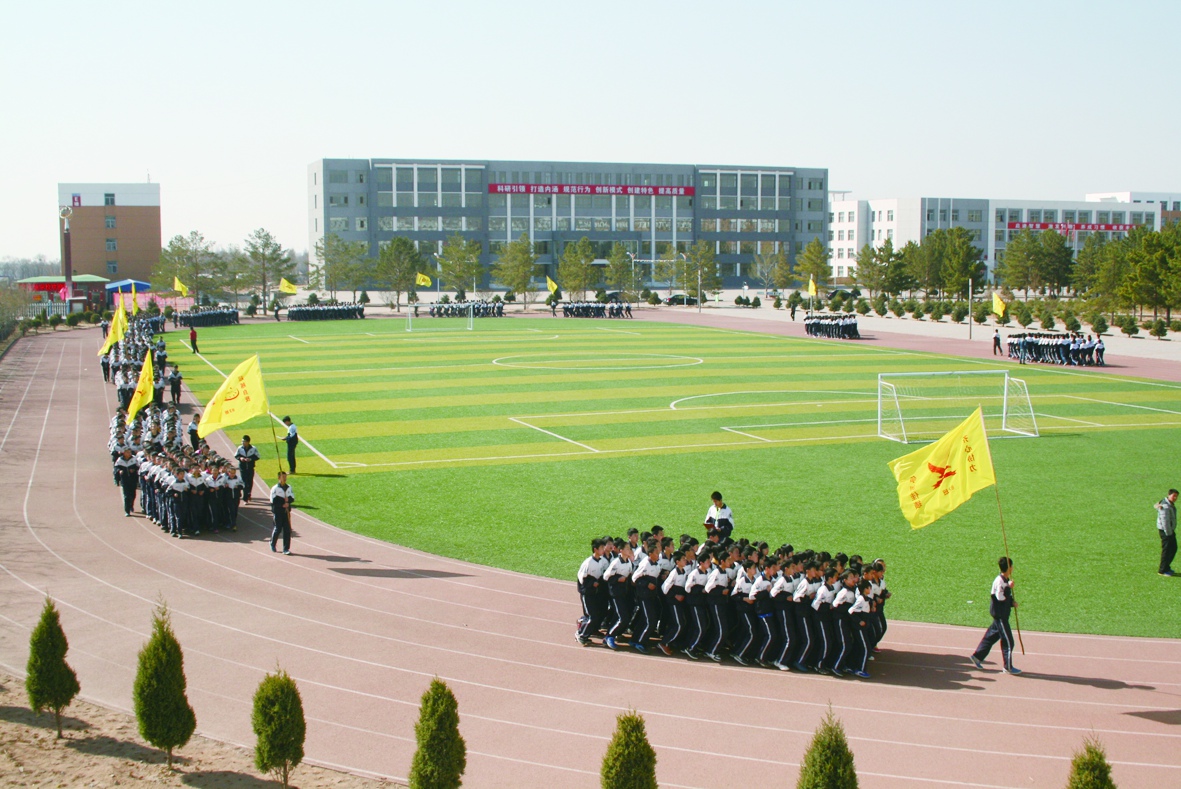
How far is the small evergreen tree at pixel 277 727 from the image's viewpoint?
9.76 m

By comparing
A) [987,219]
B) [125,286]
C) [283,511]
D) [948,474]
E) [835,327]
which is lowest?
[283,511]

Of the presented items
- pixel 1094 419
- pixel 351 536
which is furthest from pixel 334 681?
pixel 1094 419

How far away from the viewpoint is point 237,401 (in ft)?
70.7

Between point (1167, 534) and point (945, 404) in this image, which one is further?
point (945, 404)

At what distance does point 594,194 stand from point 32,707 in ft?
406

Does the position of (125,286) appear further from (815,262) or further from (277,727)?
(277,727)

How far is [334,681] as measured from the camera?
42.1ft

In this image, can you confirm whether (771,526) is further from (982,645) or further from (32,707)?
(32,707)

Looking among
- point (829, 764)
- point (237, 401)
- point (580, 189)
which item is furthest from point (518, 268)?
point (829, 764)

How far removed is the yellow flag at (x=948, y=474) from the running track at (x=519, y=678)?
6.08 ft

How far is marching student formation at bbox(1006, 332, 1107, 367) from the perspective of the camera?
160 feet

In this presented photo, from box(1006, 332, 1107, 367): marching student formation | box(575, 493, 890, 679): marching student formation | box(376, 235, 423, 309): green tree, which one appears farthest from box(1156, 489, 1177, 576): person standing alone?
box(376, 235, 423, 309): green tree

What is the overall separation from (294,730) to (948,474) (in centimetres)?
923

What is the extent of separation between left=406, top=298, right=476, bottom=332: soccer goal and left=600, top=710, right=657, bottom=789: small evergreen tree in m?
64.1
